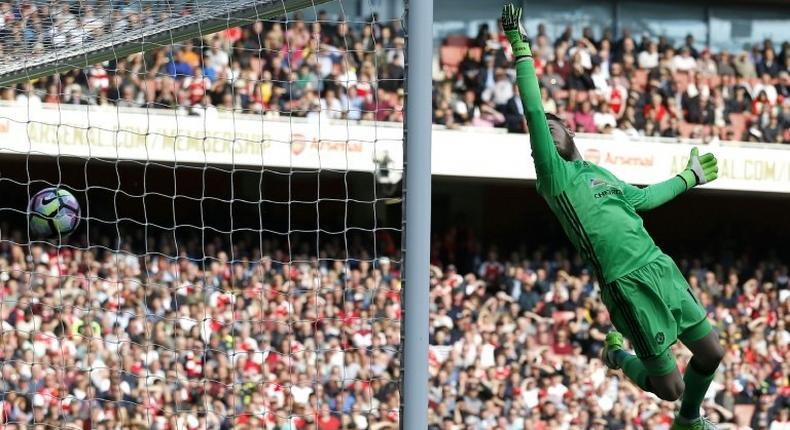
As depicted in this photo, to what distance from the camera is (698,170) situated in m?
6.23

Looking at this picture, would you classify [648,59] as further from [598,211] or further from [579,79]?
[598,211]

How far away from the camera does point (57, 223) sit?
6.70 metres

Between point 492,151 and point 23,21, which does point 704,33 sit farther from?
point 23,21

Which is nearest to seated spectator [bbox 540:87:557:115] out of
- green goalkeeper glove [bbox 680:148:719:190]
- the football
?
green goalkeeper glove [bbox 680:148:719:190]

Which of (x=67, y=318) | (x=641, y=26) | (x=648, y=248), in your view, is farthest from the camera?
(x=641, y=26)

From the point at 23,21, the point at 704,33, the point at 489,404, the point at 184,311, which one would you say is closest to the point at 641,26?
the point at 704,33

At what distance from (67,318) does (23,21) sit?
5227 mm

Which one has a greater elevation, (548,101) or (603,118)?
(548,101)

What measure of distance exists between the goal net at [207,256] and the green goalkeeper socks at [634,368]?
332 cm

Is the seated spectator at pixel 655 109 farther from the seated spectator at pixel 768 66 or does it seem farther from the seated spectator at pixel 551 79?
the seated spectator at pixel 768 66

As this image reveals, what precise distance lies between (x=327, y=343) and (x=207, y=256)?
150cm

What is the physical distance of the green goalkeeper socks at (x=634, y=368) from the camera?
244 inches

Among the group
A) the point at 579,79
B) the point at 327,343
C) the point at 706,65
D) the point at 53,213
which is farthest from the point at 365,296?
the point at 53,213

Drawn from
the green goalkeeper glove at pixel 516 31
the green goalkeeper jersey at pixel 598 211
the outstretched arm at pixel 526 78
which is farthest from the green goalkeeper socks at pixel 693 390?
the green goalkeeper glove at pixel 516 31
